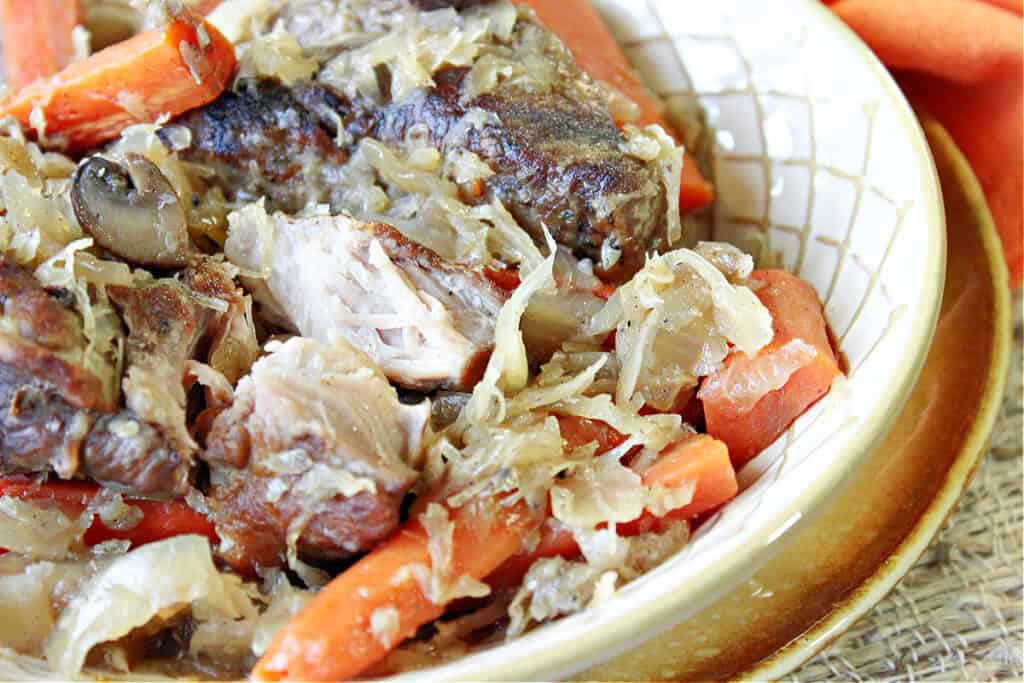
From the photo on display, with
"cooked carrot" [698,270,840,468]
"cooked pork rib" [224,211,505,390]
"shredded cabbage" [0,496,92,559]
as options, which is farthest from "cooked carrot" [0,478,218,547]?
"cooked carrot" [698,270,840,468]

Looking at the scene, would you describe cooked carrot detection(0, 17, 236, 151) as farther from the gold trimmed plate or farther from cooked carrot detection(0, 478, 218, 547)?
the gold trimmed plate

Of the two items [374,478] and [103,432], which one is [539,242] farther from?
[103,432]

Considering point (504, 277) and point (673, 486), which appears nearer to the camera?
point (673, 486)

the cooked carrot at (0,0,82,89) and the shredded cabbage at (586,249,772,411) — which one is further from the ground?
the cooked carrot at (0,0,82,89)

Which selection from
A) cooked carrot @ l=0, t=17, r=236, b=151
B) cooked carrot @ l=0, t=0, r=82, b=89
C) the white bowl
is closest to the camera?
the white bowl

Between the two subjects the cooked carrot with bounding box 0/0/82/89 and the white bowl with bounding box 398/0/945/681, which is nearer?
the white bowl with bounding box 398/0/945/681

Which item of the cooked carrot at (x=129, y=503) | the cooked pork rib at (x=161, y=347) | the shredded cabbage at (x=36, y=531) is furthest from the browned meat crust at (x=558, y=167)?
Result: the shredded cabbage at (x=36, y=531)

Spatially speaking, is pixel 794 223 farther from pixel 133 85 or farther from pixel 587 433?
pixel 133 85

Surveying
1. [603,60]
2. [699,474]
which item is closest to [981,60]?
[603,60]
